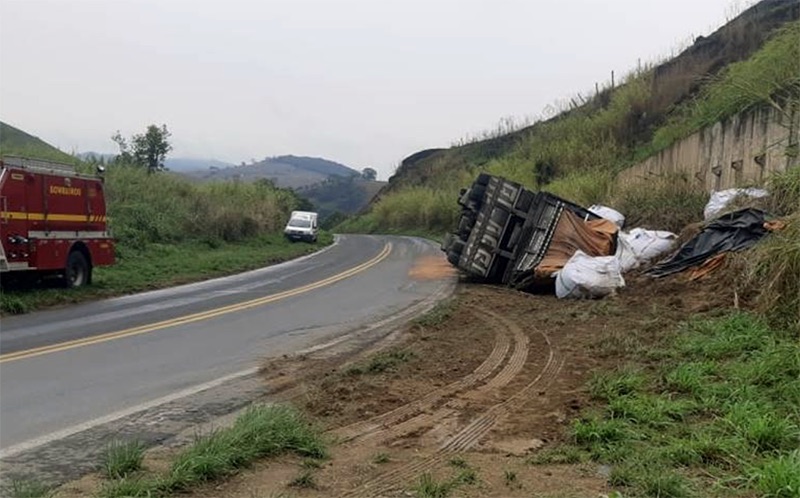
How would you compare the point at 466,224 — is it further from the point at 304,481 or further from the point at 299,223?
the point at 299,223

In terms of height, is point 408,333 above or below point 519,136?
below

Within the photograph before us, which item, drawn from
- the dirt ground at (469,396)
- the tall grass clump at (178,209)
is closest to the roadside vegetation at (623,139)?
the dirt ground at (469,396)

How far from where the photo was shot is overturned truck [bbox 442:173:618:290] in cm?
1554

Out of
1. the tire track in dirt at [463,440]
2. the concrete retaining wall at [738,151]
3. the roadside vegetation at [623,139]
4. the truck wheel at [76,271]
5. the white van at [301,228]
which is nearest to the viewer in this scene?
the tire track in dirt at [463,440]

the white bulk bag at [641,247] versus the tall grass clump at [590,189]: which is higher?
the tall grass clump at [590,189]

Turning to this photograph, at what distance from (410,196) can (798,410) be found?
58373 millimetres

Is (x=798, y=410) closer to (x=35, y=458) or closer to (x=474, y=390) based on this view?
(x=474, y=390)

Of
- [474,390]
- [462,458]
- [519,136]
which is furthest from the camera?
[519,136]

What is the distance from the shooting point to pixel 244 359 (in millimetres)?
8672

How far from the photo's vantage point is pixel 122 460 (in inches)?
183

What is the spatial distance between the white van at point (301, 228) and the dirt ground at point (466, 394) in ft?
85.9

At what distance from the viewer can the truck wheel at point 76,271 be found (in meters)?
15.1

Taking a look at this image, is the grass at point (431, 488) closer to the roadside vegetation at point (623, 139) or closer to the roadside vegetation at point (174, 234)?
the roadside vegetation at point (623, 139)

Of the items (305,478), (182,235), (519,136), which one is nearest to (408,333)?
(305,478)
